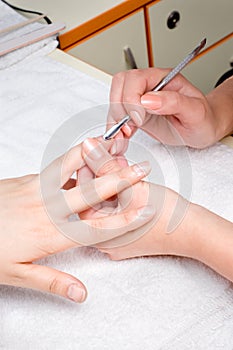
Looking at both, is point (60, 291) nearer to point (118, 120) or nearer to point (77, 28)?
point (118, 120)

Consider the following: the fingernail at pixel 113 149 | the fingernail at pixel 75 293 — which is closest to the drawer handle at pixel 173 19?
the fingernail at pixel 113 149

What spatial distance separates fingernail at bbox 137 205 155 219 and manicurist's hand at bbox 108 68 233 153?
0.10 meters

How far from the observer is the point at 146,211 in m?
0.61

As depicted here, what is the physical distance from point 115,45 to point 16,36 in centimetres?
22

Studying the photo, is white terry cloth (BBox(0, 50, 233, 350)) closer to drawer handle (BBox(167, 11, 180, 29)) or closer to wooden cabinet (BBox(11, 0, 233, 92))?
wooden cabinet (BBox(11, 0, 233, 92))

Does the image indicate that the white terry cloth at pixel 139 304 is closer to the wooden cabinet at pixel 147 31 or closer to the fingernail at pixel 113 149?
the fingernail at pixel 113 149

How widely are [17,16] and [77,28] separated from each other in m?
0.11

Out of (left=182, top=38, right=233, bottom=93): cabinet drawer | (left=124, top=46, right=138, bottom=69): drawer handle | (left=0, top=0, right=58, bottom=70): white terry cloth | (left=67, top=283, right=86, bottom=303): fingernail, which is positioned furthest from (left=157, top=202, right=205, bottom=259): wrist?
(left=182, top=38, right=233, bottom=93): cabinet drawer

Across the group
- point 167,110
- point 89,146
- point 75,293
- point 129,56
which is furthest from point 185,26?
point 75,293

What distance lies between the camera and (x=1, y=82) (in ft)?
3.05

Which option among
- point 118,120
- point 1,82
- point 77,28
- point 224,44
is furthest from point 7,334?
point 224,44

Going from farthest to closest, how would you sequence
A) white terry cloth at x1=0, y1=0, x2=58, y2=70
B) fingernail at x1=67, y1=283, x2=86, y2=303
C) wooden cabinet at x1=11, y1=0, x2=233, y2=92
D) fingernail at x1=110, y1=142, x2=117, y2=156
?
wooden cabinet at x1=11, y1=0, x2=233, y2=92, white terry cloth at x1=0, y1=0, x2=58, y2=70, fingernail at x1=110, y1=142, x2=117, y2=156, fingernail at x1=67, y1=283, x2=86, y2=303

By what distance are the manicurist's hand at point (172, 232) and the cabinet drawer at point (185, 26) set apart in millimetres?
652

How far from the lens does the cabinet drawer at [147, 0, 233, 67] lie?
1.21m
